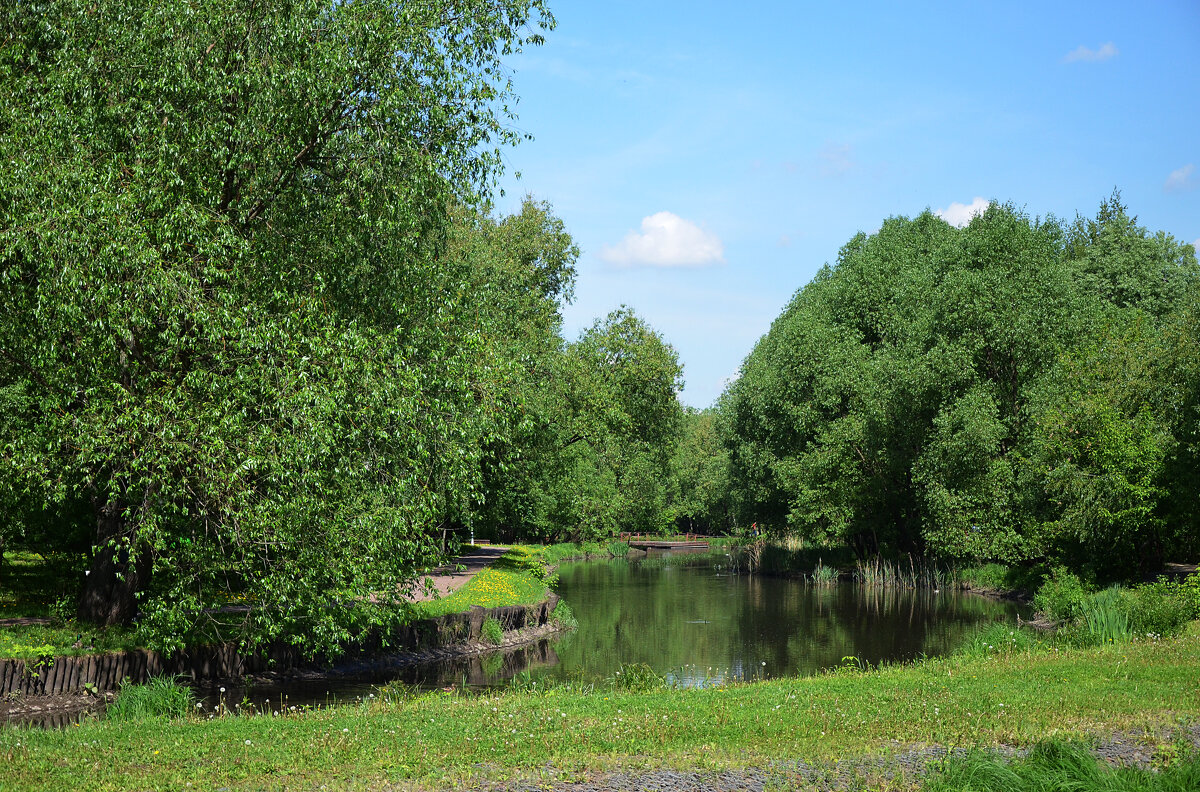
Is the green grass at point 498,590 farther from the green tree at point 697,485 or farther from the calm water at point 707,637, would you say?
the green tree at point 697,485

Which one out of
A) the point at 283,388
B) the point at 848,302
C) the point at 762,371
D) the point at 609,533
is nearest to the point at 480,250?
the point at 762,371

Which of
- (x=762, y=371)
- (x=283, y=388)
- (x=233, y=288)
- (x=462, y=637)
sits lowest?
(x=462, y=637)

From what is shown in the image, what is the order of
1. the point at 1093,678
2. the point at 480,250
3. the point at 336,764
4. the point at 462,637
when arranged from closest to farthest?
the point at 336,764 < the point at 1093,678 < the point at 462,637 < the point at 480,250

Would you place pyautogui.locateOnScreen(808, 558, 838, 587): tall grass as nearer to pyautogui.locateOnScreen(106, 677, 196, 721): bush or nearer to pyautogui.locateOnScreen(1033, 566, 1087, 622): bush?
pyautogui.locateOnScreen(1033, 566, 1087, 622): bush

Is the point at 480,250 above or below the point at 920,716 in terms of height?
above

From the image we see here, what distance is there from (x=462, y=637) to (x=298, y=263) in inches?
459

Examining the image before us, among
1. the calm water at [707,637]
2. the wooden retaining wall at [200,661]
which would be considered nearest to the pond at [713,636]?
the calm water at [707,637]

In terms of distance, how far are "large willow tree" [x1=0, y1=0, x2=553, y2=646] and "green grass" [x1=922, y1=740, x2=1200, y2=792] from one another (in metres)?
9.78

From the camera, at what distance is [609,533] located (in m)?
77.1

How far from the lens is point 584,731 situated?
10562 millimetres

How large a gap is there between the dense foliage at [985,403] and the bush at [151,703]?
2659cm

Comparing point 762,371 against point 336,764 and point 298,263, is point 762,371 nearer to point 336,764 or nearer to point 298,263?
point 298,263

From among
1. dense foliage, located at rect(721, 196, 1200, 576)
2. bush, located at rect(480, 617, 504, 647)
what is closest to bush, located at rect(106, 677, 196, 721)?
bush, located at rect(480, 617, 504, 647)

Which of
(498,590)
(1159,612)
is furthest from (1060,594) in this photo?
(498,590)
